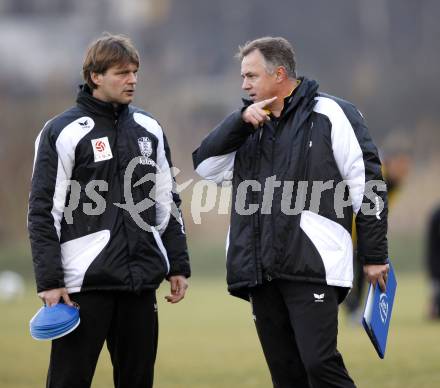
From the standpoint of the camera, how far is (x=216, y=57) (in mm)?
27406

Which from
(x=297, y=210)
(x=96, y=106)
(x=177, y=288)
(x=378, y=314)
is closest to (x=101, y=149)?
(x=96, y=106)

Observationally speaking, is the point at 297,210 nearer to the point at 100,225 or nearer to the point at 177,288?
the point at 177,288

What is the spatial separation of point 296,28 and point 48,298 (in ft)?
77.4

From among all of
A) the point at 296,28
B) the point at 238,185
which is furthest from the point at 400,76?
the point at 238,185

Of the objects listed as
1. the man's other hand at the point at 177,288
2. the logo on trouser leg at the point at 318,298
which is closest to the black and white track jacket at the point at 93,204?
the man's other hand at the point at 177,288

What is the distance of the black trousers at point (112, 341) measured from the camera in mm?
4988

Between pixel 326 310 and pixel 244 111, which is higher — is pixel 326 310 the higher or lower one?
the lower one

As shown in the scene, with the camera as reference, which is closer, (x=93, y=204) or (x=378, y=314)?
(x=93, y=204)

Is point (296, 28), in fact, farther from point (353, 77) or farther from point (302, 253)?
point (302, 253)

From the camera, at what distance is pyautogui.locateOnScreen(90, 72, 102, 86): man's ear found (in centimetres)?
512

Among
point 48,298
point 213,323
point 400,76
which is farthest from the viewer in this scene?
point 400,76

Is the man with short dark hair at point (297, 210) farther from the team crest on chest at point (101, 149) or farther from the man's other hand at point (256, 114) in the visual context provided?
the team crest on chest at point (101, 149)

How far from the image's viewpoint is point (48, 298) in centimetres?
496

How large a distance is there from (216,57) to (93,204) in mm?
22596
